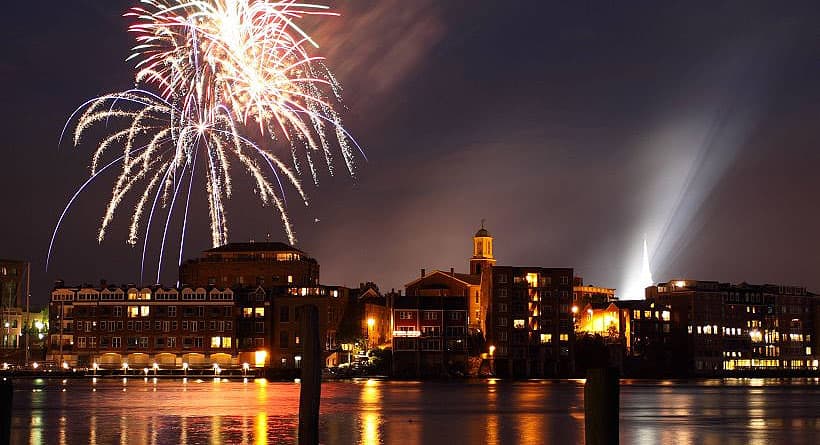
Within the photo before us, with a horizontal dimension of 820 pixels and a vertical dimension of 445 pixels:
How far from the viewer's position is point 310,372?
28.8m

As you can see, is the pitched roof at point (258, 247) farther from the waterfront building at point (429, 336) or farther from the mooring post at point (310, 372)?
the mooring post at point (310, 372)

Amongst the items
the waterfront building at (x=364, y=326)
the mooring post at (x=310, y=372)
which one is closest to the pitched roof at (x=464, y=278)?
the waterfront building at (x=364, y=326)

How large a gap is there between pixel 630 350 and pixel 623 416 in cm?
10457

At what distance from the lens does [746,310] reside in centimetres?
18012

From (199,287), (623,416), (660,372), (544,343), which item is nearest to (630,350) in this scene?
(660,372)

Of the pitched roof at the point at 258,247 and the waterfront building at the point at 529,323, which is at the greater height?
the pitched roof at the point at 258,247

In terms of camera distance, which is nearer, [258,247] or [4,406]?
[4,406]

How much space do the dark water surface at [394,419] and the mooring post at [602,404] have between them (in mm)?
22908

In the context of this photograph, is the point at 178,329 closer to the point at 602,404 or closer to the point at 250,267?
the point at 250,267

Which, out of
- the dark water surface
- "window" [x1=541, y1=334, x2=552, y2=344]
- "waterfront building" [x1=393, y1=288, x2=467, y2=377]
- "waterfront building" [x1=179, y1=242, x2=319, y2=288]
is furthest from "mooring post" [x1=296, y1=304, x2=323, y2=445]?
"waterfront building" [x1=179, y1=242, x2=319, y2=288]

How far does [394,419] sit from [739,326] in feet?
425

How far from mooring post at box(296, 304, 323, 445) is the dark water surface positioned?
14.3 m

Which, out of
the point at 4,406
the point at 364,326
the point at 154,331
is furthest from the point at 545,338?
the point at 4,406

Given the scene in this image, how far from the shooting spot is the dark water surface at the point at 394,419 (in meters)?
48.0
